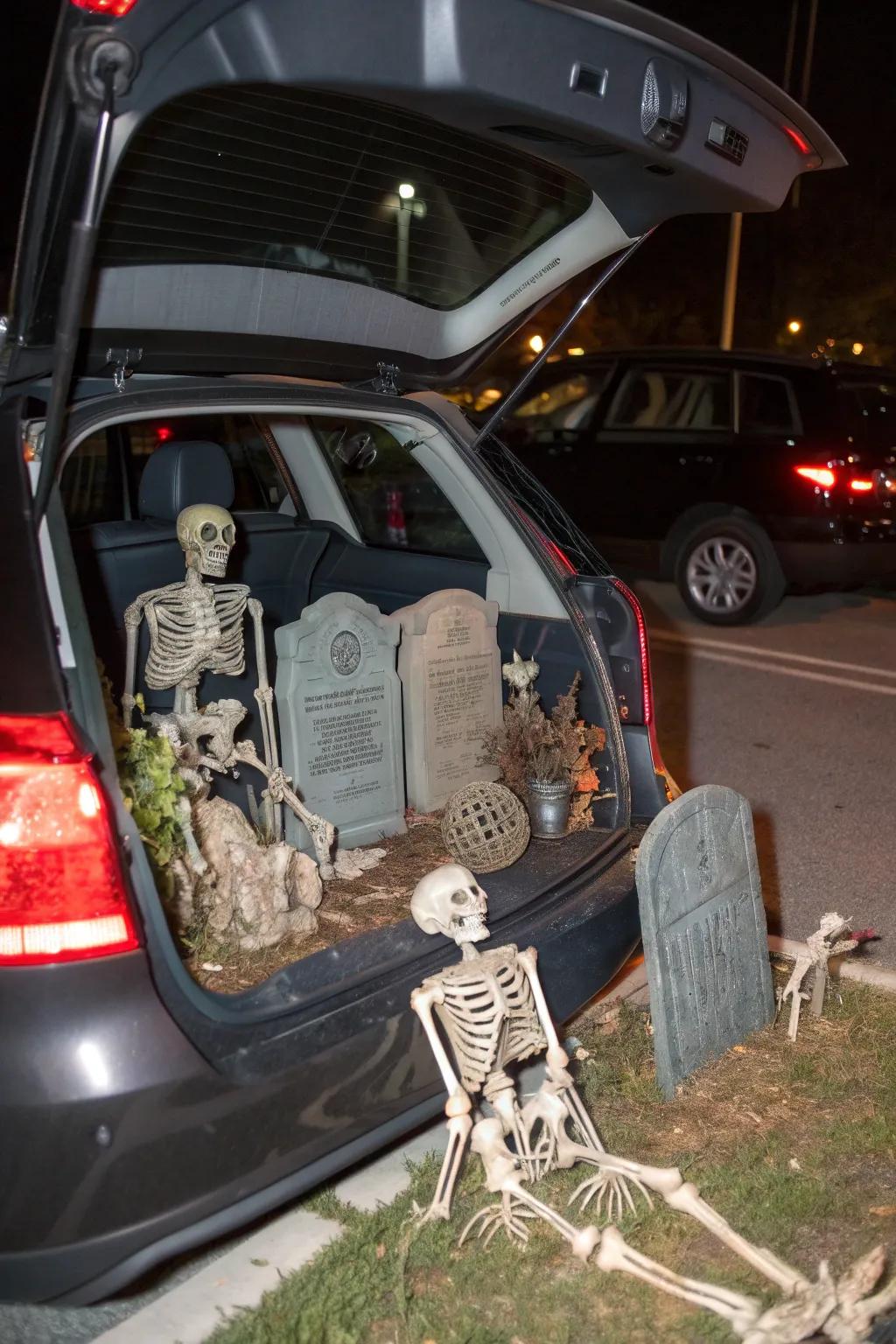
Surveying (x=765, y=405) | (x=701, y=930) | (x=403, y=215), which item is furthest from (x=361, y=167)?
(x=765, y=405)

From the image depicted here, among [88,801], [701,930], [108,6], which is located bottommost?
[701,930]

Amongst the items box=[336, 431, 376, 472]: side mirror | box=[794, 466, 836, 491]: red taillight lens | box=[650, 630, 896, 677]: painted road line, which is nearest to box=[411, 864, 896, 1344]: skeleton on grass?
box=[336, 431, 376, 472]: side mirror

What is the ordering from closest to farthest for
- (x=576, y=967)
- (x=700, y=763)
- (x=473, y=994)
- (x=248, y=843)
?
(x=473, y=994) → (x=576, y=967) → (x=248, y=843) → (x=700, y=763)

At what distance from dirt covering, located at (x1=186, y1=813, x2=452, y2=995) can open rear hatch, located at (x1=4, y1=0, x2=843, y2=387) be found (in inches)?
57.9

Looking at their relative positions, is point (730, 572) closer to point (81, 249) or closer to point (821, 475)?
point (821, 475)

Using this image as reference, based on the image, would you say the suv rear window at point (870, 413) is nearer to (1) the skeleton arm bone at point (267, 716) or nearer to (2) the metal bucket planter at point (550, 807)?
(2) the metal bucket planter at point (550, 807)

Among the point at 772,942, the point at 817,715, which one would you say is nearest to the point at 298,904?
the point at 772,942

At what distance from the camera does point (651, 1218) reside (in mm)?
2986

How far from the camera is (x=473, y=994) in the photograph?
2863 millimetres

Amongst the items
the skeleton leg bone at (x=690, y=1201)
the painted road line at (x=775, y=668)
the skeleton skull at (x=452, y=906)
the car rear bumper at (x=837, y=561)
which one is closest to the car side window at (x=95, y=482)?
the skeleton skull at (x=452, y=906)

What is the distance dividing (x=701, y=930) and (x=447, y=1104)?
3.50ft

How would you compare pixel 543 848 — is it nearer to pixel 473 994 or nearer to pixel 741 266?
pixel 473 994

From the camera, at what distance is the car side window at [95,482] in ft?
14.6

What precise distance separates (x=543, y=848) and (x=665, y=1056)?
685 millimetres
